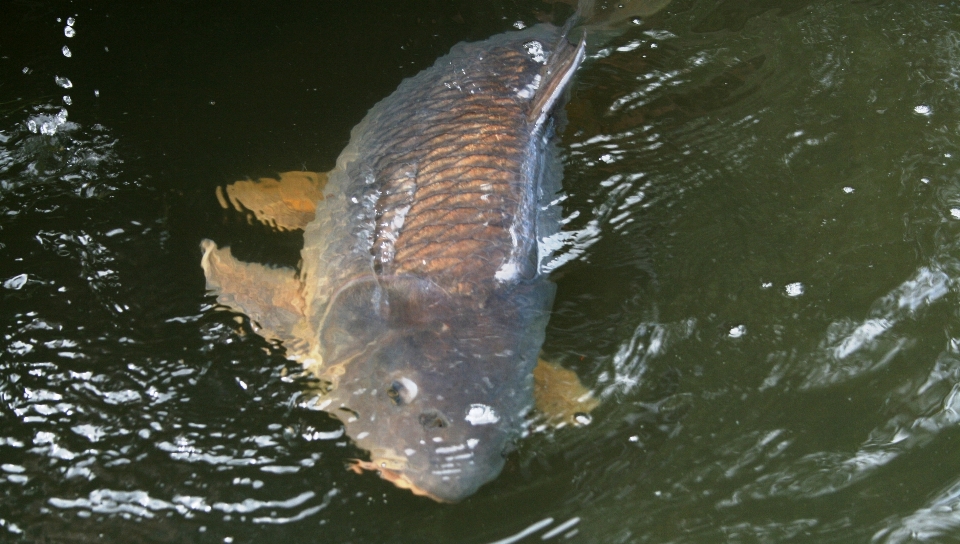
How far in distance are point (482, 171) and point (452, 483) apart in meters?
1.22

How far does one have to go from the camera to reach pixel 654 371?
9.32 feet

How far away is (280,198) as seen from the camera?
3381mm

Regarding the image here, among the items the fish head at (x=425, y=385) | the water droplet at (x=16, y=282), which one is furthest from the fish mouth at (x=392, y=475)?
the water droplet at (x=16, y=282)

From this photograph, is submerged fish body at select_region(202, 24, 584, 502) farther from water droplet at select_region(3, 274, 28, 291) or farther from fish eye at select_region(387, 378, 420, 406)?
water droplet at select_region(3, 274, 28, 291)

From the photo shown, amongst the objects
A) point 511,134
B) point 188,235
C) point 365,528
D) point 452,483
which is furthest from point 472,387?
point 188,235

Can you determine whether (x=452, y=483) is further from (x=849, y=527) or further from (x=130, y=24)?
(x=130, y=24)

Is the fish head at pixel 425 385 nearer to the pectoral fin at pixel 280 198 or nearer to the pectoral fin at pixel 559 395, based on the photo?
the pectoral fin at pixel 559 395

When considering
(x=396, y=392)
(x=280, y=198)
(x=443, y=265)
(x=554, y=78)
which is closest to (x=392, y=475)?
(x=396, y=392)

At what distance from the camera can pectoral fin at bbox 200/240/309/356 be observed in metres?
2.80

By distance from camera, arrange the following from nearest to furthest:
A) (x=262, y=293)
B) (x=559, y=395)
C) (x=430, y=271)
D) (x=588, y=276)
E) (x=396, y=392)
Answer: (x=396, y=392), (x=559, y=395), (x=430, y=271), (x=262, y=293), (x=588, y=276)

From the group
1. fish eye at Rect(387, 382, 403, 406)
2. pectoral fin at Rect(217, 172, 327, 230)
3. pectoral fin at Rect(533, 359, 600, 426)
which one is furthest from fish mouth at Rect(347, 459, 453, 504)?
pectoral fin at Rect(217, 172, 327, 230)

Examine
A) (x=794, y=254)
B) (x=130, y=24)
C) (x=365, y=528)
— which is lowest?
(x=365, y=528)

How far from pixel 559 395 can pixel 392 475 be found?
0.64 m

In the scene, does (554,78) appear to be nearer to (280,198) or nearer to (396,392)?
(280,198)
